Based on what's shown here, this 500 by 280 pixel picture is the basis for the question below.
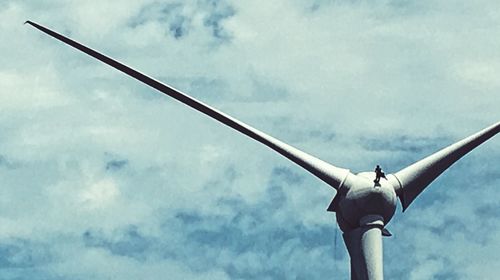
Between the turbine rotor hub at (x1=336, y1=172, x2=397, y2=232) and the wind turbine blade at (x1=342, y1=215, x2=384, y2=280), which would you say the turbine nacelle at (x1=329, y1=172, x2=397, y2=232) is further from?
the wind turbine blade at (x1=342, y1=215, x2=384, y2=280)

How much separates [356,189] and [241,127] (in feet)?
18.3

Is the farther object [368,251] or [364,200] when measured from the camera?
[368,251]

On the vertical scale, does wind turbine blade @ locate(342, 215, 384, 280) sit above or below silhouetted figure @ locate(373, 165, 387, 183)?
below

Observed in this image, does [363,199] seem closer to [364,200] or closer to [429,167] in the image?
[364,200]

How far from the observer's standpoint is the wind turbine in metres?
50.8

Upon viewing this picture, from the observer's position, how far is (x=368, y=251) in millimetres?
51094

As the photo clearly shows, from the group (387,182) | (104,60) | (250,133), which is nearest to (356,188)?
(387,182)

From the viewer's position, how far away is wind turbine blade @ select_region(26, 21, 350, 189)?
50656 millimetres

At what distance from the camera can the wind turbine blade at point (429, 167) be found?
53.1 m

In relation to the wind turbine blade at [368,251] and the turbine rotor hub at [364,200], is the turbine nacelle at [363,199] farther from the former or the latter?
the wind turbine blade at [368,251]

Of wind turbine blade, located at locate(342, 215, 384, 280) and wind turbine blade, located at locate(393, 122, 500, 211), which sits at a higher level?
wind turbine blade, located at locate(393, 122, 500, 211)

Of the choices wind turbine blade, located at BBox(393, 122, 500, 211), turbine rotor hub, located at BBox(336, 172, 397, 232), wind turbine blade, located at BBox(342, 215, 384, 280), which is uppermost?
wind turbine blade, located at BBox(393, 122, 500, 211)

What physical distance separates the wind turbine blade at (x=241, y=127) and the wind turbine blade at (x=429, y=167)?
2971mm

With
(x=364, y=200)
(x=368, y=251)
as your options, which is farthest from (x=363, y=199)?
(x=368, y=251)
